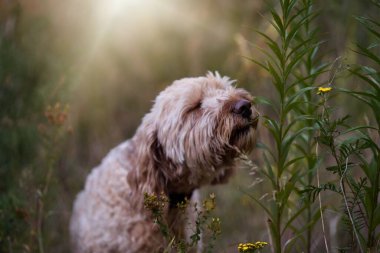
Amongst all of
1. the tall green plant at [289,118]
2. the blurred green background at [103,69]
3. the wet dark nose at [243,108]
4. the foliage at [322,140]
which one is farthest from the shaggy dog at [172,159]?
the blurred green background at [103,69]

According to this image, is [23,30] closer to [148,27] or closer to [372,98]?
[148,27]

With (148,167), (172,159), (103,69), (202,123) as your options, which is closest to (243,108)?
(202,123)

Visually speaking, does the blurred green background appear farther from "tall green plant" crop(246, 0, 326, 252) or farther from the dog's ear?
"tall green plant" crop(246, 0, 326, 252)

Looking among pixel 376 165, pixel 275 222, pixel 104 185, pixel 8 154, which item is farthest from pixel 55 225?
pixel 376 165

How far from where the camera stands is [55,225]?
17.7 feet

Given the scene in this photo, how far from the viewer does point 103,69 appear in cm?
728

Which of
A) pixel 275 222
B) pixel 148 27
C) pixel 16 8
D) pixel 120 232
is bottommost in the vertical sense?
pixel 275 222

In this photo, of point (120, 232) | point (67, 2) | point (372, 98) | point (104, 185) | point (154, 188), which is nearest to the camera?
point (372, 98)

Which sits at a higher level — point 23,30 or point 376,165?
point 23,30

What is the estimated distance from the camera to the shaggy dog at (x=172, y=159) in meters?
3.62

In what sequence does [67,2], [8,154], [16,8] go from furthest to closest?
[67,2]
[16,8]
[8,154]

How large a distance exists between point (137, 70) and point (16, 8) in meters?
2.38

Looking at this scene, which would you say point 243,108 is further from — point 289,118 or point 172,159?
point 172,159

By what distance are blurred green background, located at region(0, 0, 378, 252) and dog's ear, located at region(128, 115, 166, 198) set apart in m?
0.78
